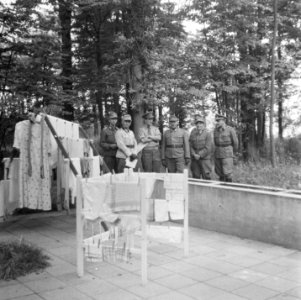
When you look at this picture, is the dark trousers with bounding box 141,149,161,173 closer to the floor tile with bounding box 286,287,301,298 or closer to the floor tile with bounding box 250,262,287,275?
the floor tile with bounding box 250,262,287,275

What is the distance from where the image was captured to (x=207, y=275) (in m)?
4.29

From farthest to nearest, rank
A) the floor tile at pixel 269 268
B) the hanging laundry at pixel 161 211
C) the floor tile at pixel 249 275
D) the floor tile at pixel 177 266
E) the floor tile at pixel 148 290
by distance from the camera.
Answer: the hanging laundry at pixel 161 211
the floor tile at pixel 177 266
the floor tile at pixel 269 268
the floor tile at pixel 249 275
the floor tile at pixel 148 290

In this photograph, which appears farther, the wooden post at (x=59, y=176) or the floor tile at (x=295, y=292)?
the wooden post at (x=59, y=176)

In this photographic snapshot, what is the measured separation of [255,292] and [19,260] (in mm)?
2383

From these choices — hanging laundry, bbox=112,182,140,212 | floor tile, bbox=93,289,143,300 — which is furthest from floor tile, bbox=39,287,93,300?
hanging laundry, bbox=112,182,140,212

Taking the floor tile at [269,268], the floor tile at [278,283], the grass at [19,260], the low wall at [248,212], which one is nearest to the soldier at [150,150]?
the low wall at [248,212]

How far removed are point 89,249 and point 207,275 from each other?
3.92 ft

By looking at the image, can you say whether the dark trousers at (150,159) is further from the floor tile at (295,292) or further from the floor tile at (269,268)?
the floor tile at (295,292)

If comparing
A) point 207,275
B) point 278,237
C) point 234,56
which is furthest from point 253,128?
point 207,275

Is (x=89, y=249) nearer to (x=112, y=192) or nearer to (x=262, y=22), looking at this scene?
(x=112, y=192)

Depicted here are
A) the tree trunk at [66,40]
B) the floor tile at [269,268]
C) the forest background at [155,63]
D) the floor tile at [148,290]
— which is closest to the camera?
the floor tile at [148,290]

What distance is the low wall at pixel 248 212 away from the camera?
5.29 meters

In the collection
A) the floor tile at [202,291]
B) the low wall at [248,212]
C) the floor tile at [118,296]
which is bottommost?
the floor tile at [118,296]

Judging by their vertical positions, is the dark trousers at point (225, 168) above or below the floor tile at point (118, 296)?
above
